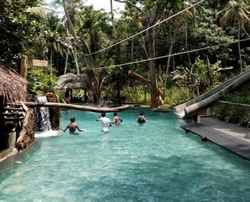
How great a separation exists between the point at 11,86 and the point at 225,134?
26.1 feet

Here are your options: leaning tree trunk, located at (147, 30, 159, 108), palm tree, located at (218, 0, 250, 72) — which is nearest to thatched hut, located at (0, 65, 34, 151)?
leaning tree trunk, located at (147, 30, 159, 108)

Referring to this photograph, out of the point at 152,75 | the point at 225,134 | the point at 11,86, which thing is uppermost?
the point at 152,75

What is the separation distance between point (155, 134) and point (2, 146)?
780 centimetres

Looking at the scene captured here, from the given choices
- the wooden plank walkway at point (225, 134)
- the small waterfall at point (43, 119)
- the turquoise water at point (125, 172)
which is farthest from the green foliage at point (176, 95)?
the small waterfall at point (43, 119)

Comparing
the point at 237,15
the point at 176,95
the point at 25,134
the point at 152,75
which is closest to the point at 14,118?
the point at 25,134

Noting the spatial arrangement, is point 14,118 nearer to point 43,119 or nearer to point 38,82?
point 43,119

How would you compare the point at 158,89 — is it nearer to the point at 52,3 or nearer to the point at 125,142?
the point at 52,3

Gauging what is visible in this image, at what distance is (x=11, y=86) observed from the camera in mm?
10172

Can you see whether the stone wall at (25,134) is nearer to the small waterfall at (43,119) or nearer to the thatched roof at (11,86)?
the thatched roof at (11,86)

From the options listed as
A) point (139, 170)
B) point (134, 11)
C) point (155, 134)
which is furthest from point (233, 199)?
point (134, 11)

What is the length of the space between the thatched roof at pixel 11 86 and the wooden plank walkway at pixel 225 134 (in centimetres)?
589

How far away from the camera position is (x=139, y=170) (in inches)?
414

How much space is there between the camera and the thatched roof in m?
9.84

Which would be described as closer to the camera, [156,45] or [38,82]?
[38,82]
